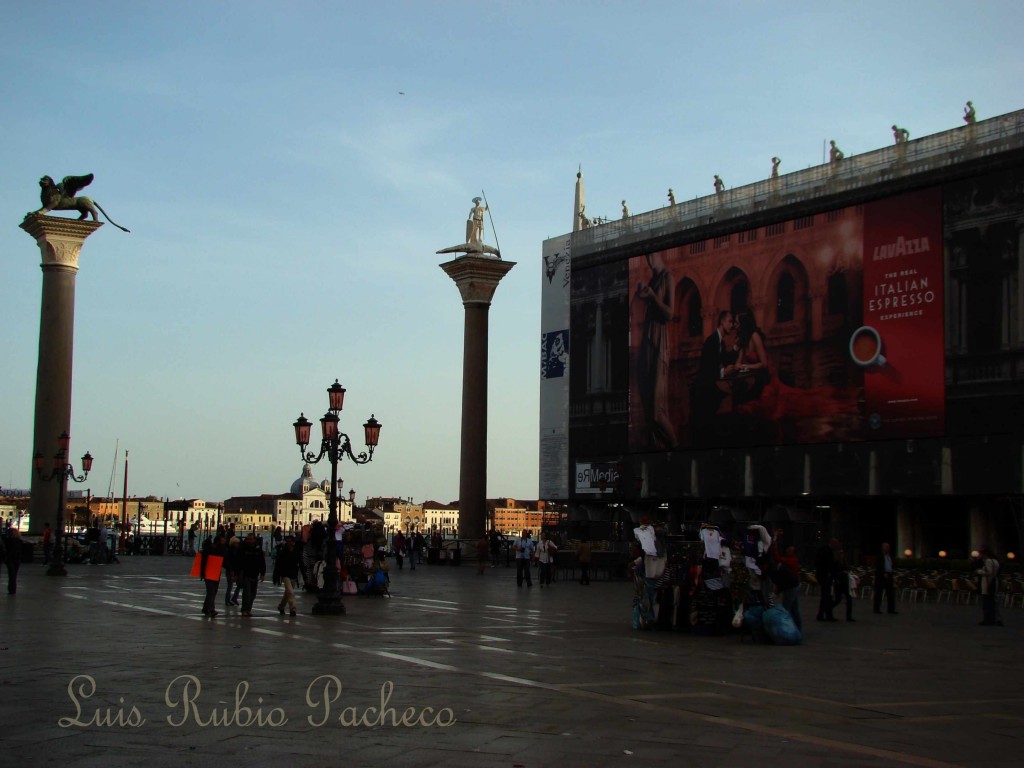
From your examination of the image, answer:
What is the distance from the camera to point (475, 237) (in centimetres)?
5738

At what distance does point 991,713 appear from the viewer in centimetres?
1080

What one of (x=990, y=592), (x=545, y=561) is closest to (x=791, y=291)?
(x=545, y=561)

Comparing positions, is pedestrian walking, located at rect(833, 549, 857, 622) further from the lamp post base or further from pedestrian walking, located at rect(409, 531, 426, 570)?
pedestrian walking, located at rect(409, 531, 426, 570)

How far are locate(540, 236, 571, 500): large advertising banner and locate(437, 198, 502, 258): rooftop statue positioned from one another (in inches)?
230

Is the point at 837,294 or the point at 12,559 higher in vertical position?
the point at 837,294

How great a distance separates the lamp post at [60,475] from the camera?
3362cm

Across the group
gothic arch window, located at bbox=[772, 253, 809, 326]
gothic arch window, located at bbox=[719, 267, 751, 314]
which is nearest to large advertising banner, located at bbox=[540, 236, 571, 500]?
gothic arch window, located at bbox=[719, 267, 751, 314]

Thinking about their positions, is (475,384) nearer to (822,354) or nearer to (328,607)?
(822,354)

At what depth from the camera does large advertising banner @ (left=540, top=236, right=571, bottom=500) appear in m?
61.3

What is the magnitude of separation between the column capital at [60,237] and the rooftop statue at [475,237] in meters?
17.5

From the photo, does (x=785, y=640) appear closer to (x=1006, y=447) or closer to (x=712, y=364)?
(x=1006, y=447)

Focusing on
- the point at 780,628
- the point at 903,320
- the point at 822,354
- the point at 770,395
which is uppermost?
the point at 903,320

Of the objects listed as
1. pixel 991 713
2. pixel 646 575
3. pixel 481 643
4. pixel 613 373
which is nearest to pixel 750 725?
pixel 991 713

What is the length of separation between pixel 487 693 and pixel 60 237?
37418 mm
